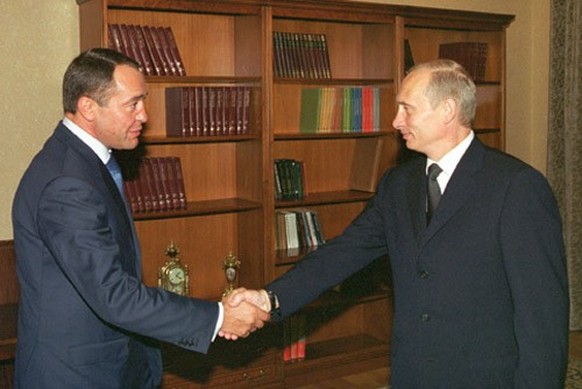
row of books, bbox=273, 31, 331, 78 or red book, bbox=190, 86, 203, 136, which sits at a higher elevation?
row of books, bbox=273, 31, 331, 78

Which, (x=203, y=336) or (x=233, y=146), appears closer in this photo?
(x=203, y=336)

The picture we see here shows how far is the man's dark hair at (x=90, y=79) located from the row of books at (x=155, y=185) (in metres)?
1.65

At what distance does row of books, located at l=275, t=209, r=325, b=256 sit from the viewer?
4898 mm

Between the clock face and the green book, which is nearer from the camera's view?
the clock face

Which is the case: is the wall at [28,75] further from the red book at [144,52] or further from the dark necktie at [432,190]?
the dark necktie at [432,190]

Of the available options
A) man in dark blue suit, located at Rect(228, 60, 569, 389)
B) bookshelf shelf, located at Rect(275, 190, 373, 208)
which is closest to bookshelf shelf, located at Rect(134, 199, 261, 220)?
bookshelf shelf, located at Rect(275, 190, 373, 208)

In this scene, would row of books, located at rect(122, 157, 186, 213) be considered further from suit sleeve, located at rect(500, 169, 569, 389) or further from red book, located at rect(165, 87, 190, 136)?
suit sleeve, located at rect(500, 169, 569, 389)

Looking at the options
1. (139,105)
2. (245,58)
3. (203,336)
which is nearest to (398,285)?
(203,336)

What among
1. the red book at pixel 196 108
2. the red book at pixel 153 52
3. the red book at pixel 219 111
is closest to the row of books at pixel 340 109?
the red book at pixel 219 111

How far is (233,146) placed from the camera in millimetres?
4867

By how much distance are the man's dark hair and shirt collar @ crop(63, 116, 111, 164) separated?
51 millimetres

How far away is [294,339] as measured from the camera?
16.5 ft

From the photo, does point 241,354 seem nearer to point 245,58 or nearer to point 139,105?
point 245,58

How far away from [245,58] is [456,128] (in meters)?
2.26
